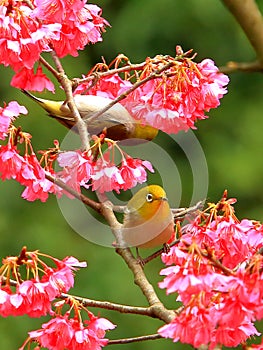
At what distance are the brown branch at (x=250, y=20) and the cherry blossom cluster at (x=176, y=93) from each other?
2.62 feet

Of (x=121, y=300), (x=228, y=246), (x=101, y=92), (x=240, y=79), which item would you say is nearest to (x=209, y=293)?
(x=228, y=246)

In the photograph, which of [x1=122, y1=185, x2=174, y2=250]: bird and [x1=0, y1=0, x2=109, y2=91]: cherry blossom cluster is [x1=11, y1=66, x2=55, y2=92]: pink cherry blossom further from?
[x1=122, y1=185, x2=174, y2=250]: bird

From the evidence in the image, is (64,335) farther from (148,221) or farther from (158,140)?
(158,140)

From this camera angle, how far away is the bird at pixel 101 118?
8.73 ft

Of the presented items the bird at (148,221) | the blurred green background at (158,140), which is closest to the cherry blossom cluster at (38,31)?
the bird at (148,221)

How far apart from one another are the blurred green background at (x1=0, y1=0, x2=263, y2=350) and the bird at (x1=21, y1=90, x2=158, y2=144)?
4.43m

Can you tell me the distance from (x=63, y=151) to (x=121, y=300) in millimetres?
4905

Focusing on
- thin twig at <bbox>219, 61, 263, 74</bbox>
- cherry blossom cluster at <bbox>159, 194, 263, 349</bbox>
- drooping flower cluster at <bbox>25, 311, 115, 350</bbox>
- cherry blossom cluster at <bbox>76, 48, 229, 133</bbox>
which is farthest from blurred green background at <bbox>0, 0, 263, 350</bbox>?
thin twig at <bbox>219, 61, 263, 74</bbox>

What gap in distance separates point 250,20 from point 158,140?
6.67 meters

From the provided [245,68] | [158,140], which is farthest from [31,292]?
[158,140]

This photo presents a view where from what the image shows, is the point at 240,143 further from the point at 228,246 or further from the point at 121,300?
the point at 228,246

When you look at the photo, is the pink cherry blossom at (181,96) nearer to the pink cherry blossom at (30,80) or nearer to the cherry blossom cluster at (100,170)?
the cherry blossom cluster at (100,170)

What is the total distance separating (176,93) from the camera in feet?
8.55

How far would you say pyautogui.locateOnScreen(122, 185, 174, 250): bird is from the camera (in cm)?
265
